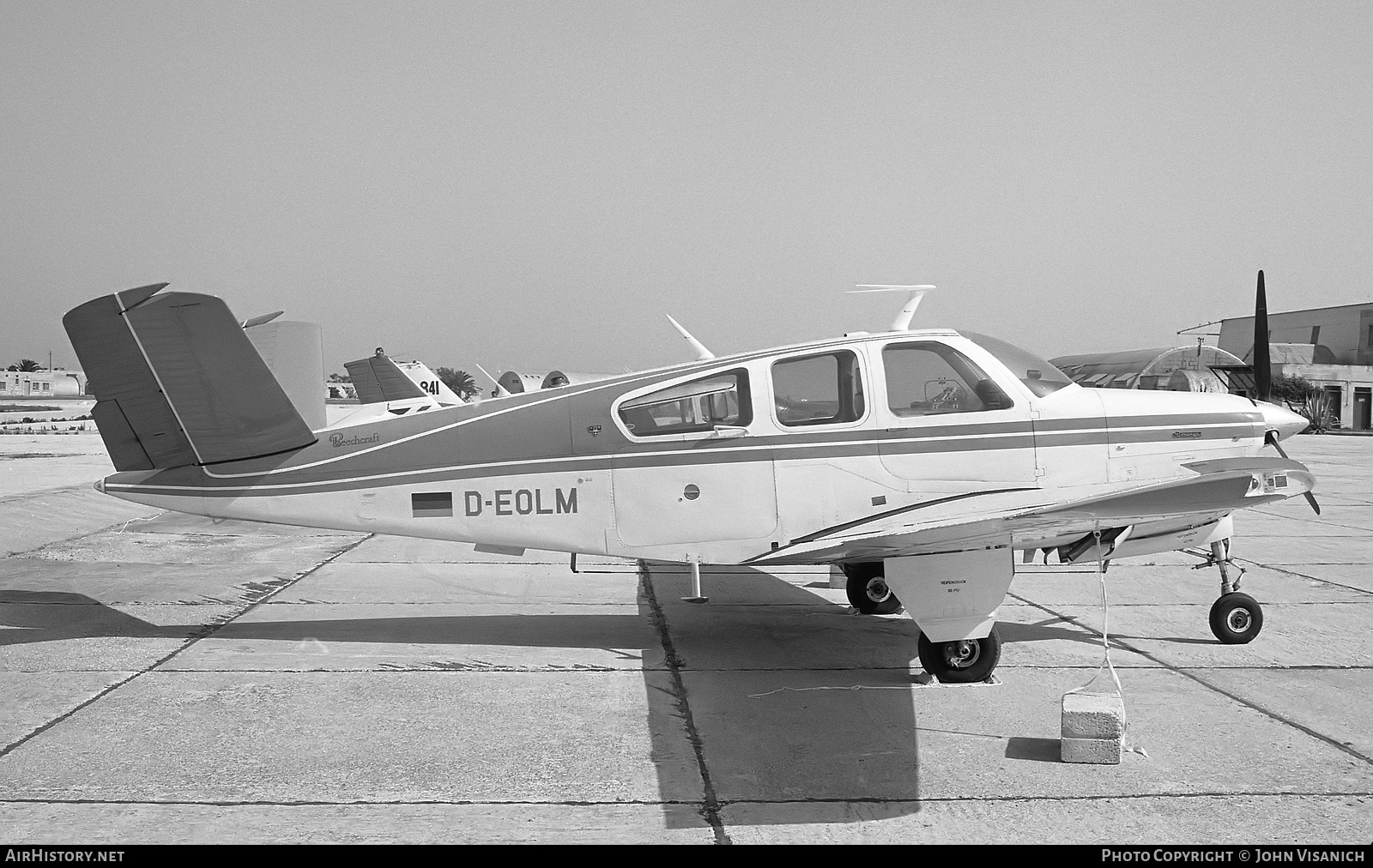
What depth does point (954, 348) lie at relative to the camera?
6750 mm

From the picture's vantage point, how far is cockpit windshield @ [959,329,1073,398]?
679 cm

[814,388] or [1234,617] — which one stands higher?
[814,388]

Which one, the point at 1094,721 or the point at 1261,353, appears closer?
the point at 1094,721

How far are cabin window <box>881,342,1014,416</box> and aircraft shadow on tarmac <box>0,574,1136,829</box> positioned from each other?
72.0 inches

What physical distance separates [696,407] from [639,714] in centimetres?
217

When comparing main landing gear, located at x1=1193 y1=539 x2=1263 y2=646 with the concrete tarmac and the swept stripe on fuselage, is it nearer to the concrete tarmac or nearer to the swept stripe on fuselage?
the concrete tarmac

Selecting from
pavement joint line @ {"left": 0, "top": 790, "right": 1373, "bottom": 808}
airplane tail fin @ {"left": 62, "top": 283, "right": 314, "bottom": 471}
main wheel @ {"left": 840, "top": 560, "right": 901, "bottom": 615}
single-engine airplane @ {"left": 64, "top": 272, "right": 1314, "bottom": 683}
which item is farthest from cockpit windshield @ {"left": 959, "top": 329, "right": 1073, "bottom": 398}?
airplane tail fin @ {"left": 62, "top": 283, "right": 314, "bottom": 471}

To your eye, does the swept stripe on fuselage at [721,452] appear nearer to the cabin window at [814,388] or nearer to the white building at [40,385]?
the cabin window at [814,388]

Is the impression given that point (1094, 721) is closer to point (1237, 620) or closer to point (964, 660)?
point (964, 660)

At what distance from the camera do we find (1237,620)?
7418 millimetres

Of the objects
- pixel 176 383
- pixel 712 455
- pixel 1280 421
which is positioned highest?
pixel 176 383

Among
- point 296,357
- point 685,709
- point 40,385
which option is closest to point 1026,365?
point 685,709

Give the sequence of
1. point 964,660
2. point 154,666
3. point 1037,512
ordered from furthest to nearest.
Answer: point 154,666 → point 964,660 → point 1037,512
